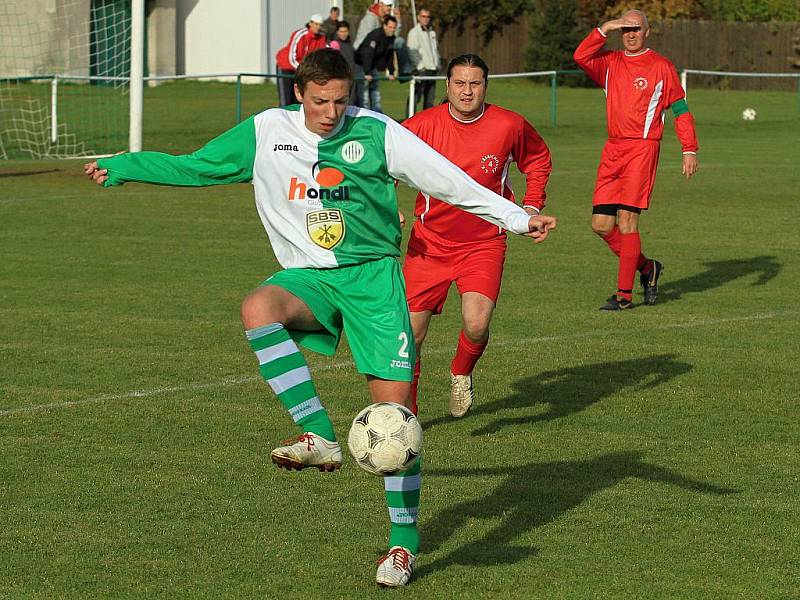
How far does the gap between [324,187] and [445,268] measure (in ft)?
7.50

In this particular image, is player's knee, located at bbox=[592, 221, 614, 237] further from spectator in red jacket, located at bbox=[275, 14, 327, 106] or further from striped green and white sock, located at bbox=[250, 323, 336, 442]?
spectator in red jacket, located at bbox=[275, 14, 327, 106]

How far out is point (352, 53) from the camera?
2667 cm

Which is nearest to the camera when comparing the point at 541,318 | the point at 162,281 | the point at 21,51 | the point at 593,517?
the point at 593,517

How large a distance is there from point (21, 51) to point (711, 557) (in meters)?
31.8

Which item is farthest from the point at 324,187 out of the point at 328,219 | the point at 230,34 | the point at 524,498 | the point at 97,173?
the point at 230,34

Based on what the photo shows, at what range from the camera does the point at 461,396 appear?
26.2 feet

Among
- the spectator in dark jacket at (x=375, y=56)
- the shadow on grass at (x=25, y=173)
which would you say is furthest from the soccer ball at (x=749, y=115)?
the shadow on grass at (x=25, y=173)

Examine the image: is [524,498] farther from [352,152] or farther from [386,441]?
[352,152]

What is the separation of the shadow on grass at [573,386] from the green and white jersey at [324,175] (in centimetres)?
221

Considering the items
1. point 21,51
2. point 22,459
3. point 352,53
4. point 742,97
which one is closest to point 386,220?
point 22,459

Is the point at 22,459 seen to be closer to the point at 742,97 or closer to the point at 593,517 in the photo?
the point at 593,517

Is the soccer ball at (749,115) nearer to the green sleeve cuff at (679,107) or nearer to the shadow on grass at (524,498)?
the green sleeve cuff at (679,107)

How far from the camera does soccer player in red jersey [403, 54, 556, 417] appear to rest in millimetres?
7879

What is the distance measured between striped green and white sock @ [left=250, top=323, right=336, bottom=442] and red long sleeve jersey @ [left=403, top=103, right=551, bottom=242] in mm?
2616
